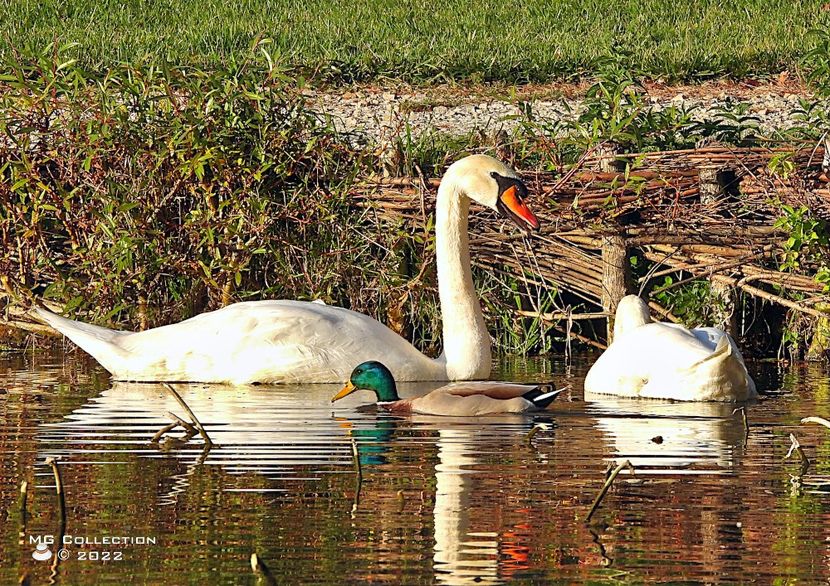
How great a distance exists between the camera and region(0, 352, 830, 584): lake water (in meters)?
5.31

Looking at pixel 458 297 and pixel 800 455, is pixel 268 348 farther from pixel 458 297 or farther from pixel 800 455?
pixel 800 455

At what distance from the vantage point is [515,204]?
10.3 meters

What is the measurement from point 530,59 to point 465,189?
364 inches

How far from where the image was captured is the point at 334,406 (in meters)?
9.40

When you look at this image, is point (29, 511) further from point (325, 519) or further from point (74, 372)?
point (74, 372)

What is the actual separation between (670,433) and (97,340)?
3.86m

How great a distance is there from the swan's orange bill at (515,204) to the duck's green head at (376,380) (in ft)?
4.52

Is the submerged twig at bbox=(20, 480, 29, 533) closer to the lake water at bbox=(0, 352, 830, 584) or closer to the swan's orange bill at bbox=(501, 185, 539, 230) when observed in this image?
the lake water at bbox=(0, 352, 830, 584)

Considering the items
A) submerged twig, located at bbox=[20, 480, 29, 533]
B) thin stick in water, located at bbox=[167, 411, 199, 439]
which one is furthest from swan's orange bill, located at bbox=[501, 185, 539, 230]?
submerged twig, located at bbox=[20, 480, 29, 533]

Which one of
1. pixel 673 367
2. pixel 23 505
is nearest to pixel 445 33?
pixel 673 367

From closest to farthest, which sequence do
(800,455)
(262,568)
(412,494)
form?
(262,568), (412,494), (800,455)

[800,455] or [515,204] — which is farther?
[515,204]

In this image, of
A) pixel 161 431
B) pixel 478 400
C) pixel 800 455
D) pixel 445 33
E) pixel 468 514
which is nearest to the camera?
pixel 468 514

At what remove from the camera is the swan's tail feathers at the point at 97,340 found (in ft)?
34.3
